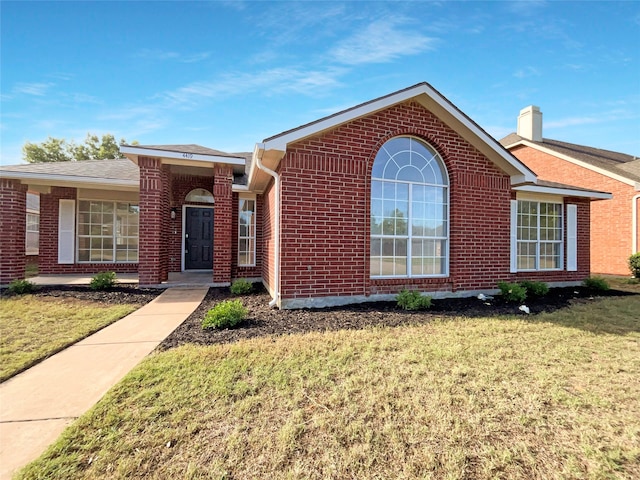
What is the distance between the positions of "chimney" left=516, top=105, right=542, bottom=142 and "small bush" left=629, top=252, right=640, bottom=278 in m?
7.72

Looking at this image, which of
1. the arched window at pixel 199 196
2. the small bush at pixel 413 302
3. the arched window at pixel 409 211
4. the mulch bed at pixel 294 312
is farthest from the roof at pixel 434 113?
the arched window at pixel 199 196

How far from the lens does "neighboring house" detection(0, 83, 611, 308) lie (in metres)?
5.85

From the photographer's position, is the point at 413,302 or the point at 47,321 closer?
the point at 47,321

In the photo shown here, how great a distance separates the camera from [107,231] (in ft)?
35.1

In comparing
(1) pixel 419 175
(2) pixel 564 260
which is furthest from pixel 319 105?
(2) pixel 564 260

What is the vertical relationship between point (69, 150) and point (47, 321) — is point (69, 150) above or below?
above

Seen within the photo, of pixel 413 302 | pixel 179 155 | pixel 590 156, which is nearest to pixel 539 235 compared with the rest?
pixel 413 302

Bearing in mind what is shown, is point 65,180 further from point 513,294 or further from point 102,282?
point 513,294

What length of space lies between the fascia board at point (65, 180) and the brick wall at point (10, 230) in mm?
343

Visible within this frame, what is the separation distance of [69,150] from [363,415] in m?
38.8

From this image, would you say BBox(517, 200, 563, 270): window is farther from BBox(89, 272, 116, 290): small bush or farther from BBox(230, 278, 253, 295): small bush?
BBox(89, 272, 116, 290): small bush

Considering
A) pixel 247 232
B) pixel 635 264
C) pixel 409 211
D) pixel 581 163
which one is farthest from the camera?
pixel 581 163

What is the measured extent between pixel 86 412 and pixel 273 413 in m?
1.61

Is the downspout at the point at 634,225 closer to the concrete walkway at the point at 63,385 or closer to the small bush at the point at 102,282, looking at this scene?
the concrete walkway at the point at 63,385
